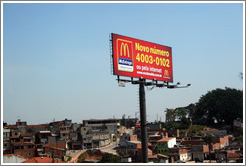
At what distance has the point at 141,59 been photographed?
19578 mm

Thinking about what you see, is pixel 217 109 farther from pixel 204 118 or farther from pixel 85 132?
pixel 85 132

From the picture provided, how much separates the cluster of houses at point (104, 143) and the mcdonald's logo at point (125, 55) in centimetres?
2223

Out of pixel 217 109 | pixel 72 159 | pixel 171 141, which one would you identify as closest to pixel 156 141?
pixel 171 141

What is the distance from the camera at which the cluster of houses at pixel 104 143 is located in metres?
45.9

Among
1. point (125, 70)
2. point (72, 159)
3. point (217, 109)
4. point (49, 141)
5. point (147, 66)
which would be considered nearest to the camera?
point (125, 70)

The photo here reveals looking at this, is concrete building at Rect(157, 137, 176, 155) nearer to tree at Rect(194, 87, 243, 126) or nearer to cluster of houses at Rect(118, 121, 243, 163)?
cluster of houses at Rect(118, 121, 243, 163)

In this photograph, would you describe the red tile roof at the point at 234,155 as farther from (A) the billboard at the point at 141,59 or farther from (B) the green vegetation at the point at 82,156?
(A) the billboard at the point at 141,59

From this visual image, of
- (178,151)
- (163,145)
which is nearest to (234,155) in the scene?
(178,151)

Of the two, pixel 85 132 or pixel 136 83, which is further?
pixel 85 132

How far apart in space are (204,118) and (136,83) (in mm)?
62974

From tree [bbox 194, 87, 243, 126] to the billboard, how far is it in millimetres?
57695

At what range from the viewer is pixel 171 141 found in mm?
50406

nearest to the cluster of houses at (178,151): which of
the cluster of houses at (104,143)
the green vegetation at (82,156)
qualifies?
the cluster of houses at (104,143)

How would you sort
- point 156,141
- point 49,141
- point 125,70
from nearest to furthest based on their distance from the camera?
point 125,70
point 156,141
point 49,141
